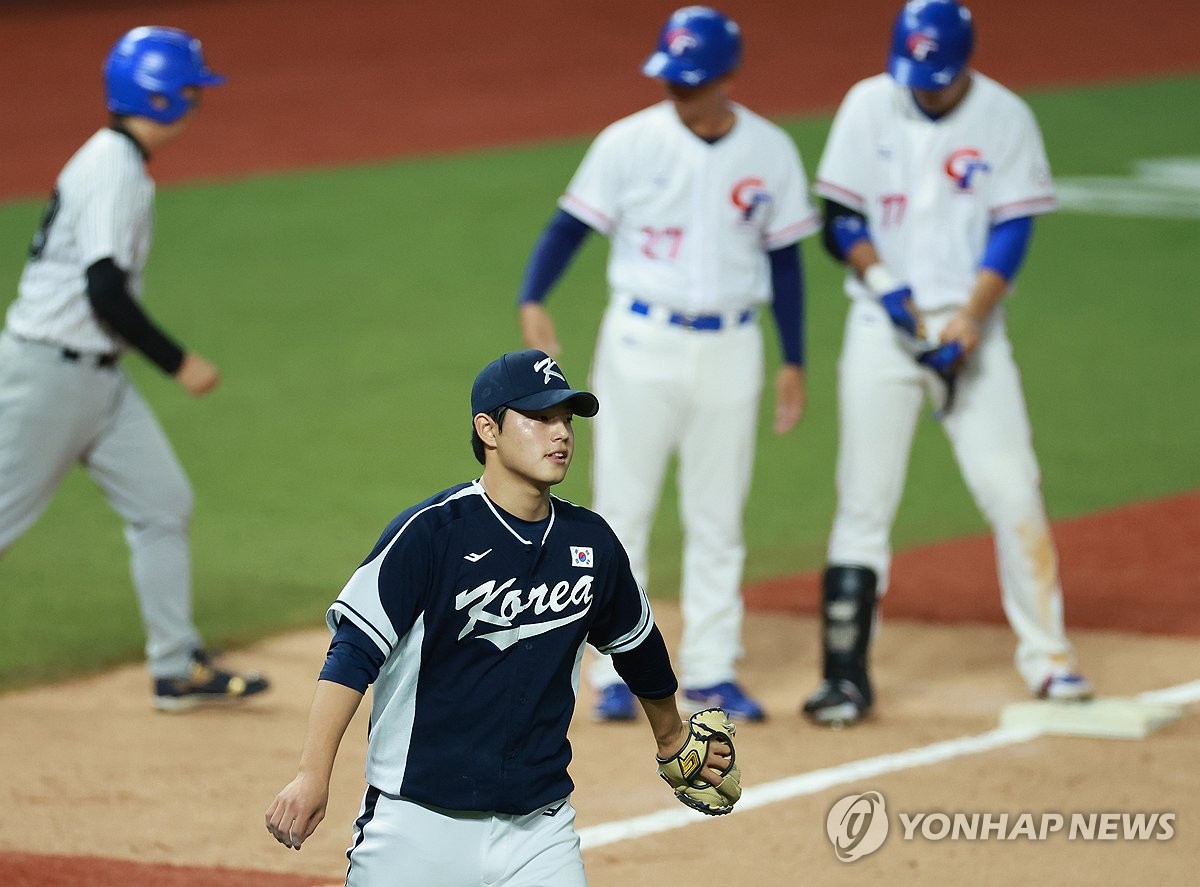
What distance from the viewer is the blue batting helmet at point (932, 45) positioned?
6.27 metres

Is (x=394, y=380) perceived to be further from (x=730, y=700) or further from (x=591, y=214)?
(x=730, y=700)

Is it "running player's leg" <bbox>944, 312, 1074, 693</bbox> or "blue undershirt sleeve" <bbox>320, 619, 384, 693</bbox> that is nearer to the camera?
"blue undershirt sleeve" <bbox>320, 619, 384, 693</bbox>

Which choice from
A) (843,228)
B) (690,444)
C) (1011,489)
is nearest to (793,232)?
(843,228)

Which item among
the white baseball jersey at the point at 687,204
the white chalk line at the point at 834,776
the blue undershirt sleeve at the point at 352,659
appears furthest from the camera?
the white baseball jersey at the point at 687,204

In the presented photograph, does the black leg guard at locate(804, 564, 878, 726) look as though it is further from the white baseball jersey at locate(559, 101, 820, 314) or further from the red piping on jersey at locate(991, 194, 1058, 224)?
the red piping on jersey at locate(991, 194, 1058, 224)

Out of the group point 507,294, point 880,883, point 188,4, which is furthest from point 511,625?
point 188,4

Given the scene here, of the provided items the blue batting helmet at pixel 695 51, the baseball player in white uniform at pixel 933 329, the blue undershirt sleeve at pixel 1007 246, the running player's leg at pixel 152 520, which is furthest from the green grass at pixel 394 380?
the blue batting helmet at pixel 695 51

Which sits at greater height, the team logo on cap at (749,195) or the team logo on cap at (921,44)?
the team logo on cap at (921,44)

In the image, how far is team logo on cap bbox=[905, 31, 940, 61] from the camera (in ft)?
20.6

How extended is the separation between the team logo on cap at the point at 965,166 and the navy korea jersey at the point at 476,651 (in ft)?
9.72

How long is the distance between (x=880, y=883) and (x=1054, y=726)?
1.41m

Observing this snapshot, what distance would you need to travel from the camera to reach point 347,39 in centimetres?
2355

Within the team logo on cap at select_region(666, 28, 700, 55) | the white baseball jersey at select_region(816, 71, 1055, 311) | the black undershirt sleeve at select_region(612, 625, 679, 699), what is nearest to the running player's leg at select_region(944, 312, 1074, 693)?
the white baseball jersey at select_region(816, 71, 1055, 311)

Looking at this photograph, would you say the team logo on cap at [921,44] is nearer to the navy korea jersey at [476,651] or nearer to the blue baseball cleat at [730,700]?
the blue baseball cleat at [730,700]
